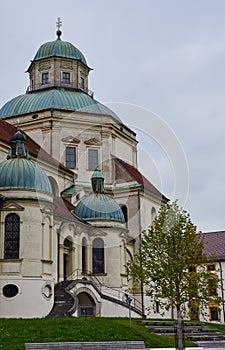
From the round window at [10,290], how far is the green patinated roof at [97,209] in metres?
11.3

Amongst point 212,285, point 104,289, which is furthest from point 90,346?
point 104,289

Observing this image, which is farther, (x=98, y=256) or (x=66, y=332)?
(x=98, y=256)

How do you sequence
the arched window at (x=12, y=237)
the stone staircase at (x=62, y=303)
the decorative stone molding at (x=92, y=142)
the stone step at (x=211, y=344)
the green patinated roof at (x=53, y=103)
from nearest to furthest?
the stone step at (x=211, y=344), the stone staircase at (x=62, y=303), the arched window at (x=12, y=237), the decorative stone molding at (x=92, y=142), the green patinated roof at (x=53, y=103)

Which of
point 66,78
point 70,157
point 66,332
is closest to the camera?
point 66,332

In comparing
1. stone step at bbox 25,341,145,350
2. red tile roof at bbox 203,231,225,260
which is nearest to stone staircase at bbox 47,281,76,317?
stone step at bbox 25,341,145,350

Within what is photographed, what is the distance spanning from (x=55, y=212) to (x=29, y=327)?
12558 millimetres

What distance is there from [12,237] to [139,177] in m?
22.2

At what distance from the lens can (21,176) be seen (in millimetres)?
32062

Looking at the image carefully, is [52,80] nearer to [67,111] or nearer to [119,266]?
[67,111]

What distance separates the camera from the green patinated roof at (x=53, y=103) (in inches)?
1914

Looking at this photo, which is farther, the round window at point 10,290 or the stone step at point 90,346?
the round window at point 10,290

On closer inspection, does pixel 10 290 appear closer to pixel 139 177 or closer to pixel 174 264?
pixel 174 264

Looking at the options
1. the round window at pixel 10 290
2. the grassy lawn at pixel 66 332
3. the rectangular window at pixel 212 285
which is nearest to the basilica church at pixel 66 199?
the round window at pixel 10 290

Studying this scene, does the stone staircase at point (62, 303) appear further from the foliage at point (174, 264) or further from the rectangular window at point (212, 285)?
the rectangular window at point (212, 285)
